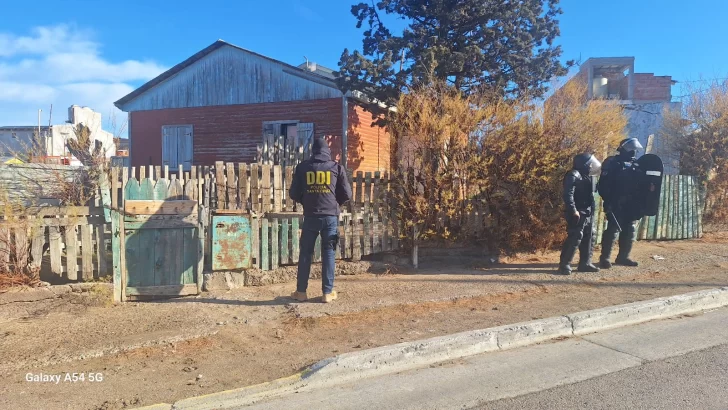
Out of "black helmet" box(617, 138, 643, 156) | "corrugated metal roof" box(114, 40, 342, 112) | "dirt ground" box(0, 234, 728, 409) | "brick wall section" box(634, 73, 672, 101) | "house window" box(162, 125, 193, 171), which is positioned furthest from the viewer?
"brick wall section" box(634, 73, 672, 101)

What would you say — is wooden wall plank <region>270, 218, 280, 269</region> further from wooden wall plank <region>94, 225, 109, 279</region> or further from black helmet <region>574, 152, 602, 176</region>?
black helmet <region>574, 152, 602, 176</region>

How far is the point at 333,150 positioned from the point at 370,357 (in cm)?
1161

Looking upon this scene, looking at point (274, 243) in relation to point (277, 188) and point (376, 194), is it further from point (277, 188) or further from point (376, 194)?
point (376, 194)

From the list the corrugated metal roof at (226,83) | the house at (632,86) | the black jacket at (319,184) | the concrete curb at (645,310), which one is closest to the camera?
the concrete curb at (645,310)

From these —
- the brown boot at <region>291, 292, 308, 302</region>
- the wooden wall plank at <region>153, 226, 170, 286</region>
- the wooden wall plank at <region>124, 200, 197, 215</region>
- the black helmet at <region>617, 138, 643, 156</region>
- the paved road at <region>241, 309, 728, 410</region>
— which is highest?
the black helmet at <region>617, 138, 643, 156</region>

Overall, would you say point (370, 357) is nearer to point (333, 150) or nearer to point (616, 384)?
point (616, 384)

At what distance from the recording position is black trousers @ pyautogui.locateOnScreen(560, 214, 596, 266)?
7.11 m

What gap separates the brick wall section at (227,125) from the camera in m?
15.4

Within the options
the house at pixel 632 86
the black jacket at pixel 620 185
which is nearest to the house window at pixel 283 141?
the black jacket at pixel 620 185

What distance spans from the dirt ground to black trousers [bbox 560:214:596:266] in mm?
319

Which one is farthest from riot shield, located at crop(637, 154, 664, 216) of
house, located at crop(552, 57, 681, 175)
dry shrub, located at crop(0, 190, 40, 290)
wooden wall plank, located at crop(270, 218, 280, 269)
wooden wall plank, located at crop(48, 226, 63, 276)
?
house, located at crop(552, 57, 681, 175)

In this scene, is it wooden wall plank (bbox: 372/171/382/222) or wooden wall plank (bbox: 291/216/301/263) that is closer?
wooden wall plank (bbox: 291/216/301/263)

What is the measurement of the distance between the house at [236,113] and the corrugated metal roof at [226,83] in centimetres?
3

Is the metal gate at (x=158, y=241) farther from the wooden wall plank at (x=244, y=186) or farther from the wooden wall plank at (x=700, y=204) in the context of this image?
the wooden wall plank at (x=700, y=204)
